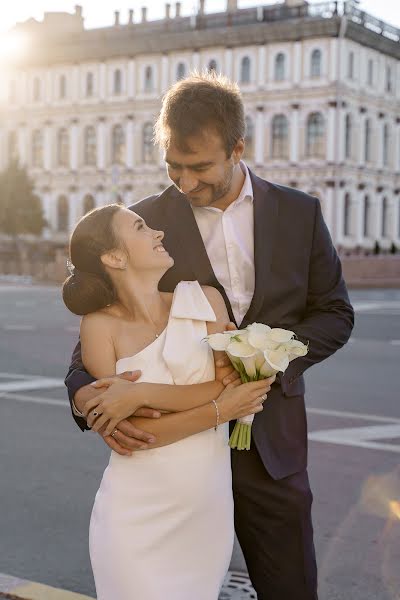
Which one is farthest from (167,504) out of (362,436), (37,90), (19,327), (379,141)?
(37,90)

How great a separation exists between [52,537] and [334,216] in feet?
186

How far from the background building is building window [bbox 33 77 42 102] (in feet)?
0.22

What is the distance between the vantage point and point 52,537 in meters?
5.39

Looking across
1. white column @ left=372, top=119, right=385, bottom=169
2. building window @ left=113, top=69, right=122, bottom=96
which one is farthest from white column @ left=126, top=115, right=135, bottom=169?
white column @ left=372, top=119, right=385, bottom=169

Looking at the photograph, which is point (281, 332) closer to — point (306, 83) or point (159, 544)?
point (159, 544)

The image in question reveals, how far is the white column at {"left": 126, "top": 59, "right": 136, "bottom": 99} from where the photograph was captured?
68.9 meters

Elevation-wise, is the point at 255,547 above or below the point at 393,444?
above

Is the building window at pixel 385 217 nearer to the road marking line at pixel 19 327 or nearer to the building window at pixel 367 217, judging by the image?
the building window at pixel 367 217

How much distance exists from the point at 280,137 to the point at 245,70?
475 cm

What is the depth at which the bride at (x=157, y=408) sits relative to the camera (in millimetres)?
2941

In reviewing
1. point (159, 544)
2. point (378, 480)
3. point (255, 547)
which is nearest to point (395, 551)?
point (378, 480)

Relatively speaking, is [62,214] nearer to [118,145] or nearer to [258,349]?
[118,145]

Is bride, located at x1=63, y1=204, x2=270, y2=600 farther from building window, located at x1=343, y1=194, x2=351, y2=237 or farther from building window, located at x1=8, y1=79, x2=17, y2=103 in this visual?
building window, located at x1=8, y1=79, x2=17, y2=103

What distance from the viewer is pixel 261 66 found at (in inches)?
2544
